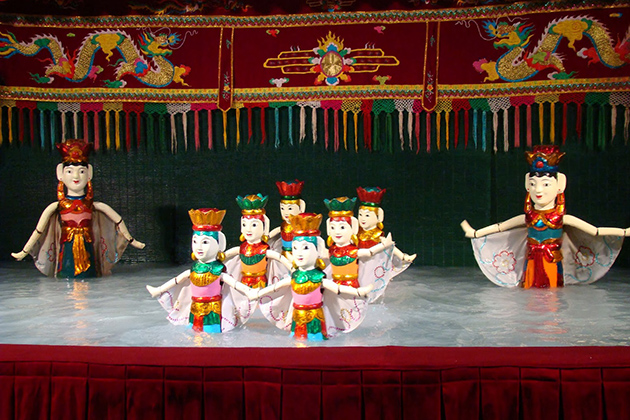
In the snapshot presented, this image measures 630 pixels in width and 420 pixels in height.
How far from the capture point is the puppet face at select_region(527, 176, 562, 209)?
454 centimetres

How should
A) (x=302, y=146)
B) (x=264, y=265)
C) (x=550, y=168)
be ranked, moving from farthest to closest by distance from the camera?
(x=302, y=146), (x=550, y=168), (x=264, y=265)

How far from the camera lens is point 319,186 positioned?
232 inches

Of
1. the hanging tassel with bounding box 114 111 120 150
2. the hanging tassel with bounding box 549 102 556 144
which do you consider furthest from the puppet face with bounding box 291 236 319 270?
the hanging tassel with bounding box 114 111 120 150

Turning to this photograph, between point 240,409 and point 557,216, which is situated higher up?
point 557,216

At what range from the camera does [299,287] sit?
3.29 metres

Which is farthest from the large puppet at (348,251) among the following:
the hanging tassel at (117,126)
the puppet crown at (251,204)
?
the hanging tassel at (117,126)

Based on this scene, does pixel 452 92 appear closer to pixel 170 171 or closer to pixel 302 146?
pixel 302 146

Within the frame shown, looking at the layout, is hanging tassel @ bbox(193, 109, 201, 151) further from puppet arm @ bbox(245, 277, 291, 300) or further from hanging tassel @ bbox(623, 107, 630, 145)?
hanging tassel @ bbox(623, 107, 630, 145)

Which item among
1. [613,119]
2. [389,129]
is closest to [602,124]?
[613,119]

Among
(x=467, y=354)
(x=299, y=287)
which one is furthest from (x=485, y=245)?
(x=467, y=354)

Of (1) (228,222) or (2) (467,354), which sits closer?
(2) (467,354)

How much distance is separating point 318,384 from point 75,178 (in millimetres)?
3145

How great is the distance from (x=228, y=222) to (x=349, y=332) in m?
2.79

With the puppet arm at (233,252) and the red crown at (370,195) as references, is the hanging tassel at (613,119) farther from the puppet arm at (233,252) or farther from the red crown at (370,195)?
the puppet arm at (233,252)
